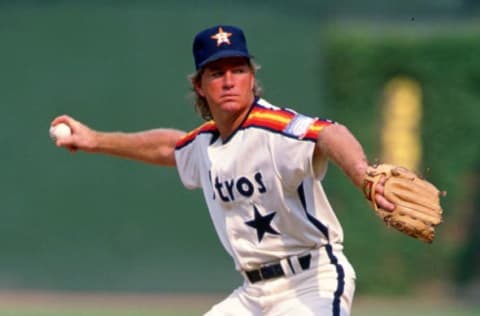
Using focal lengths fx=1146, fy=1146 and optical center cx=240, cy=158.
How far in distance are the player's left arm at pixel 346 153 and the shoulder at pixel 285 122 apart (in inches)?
2.9

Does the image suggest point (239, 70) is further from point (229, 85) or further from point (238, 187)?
point (238, 187)

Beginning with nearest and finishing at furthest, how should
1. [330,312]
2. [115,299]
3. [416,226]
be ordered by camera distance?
[416,226]
[330,312]
[115,299]

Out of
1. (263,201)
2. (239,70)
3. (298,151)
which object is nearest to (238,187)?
(263,201)

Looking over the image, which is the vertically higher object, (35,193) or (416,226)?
(35,193)

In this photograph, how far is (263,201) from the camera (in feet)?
20.0

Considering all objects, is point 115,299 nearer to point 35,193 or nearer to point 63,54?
point 35,193

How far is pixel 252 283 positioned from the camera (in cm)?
629

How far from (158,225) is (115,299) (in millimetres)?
1114

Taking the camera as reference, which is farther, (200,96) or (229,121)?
(200,96)

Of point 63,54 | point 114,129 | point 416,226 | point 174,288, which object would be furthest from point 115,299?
point 416,226

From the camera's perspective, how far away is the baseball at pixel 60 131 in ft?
22.8

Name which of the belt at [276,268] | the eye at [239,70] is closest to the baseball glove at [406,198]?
the belt at [276,268]

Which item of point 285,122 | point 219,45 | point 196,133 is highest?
point 219,45

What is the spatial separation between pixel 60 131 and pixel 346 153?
2174mm
